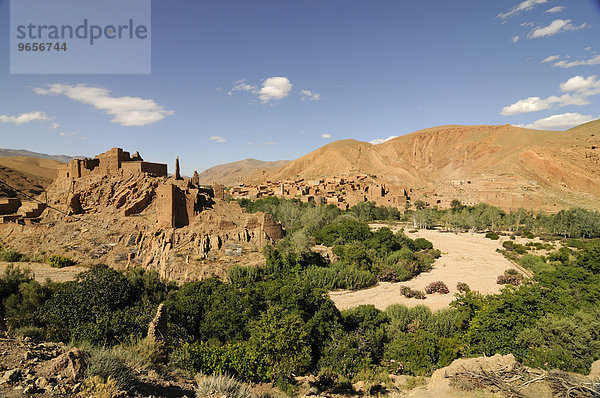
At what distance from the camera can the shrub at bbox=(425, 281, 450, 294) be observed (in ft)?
71.9

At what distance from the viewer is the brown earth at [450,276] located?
66.4 ft

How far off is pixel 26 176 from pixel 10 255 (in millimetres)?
57272

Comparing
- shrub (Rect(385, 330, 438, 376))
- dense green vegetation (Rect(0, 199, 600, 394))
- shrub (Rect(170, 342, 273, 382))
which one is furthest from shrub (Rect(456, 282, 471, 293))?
shrub (Rect(170, 342, 273, 382))

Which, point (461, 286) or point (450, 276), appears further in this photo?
point (450, 276)

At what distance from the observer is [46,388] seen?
4902 millimetres

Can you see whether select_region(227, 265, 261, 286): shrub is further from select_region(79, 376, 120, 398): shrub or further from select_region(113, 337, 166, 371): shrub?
select_region(79, 376, 120, 398): shrub

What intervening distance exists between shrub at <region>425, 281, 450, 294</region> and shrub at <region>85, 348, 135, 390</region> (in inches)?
799

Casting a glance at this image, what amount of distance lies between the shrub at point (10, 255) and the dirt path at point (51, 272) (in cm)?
35

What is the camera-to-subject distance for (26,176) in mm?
63719

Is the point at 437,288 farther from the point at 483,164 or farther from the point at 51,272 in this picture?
the point at 483,164

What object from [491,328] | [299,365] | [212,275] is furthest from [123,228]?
[491,328]

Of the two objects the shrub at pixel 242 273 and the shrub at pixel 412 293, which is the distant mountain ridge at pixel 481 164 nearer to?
the shrub at pixel 412 293

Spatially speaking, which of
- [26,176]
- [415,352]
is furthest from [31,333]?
[26,176]

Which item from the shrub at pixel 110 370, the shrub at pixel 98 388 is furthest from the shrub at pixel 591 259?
the shrub at pixel 98 388
